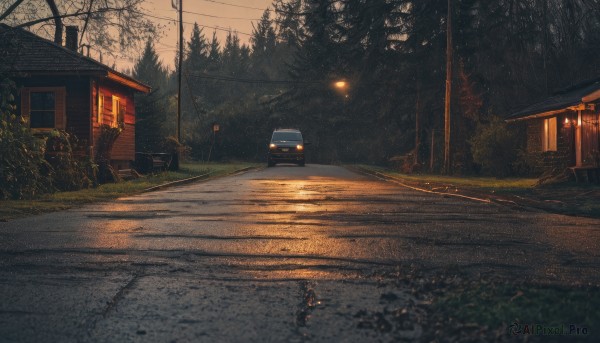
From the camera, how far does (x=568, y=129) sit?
2667 centimetres

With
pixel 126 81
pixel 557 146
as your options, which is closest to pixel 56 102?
pixel 126 81

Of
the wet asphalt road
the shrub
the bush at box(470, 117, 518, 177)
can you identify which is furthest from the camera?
the bush at box(470, 117, 518, 177)

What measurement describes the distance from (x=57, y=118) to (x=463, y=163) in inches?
789

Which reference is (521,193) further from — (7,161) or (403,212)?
(7,161)

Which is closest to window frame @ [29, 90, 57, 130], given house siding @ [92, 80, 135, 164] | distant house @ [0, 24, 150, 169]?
distant house @ [0, 24, 150, 169]

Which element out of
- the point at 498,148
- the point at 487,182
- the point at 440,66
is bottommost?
the point at 487,182

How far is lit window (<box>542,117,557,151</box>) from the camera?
2855cm

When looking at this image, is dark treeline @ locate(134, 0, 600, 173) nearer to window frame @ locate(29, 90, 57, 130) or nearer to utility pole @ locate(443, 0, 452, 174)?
utility pole @ locate(443, 0, 452, 174)

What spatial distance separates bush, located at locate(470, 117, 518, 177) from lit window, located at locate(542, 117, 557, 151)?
126cm

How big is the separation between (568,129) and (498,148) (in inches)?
151

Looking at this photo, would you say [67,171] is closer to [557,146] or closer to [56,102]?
[56,102]

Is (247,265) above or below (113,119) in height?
below

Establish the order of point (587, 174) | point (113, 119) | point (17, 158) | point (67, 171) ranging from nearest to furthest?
point (17, 158), point (67, 171), point (587, 174), point (113, 119)

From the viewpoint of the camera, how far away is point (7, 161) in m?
15.1
